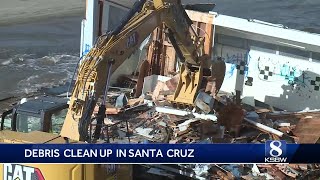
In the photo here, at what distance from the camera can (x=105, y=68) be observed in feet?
31.1

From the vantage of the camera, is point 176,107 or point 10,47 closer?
point 176,107

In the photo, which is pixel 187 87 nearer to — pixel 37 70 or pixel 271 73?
pixel 271 73

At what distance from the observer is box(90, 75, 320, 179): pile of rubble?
10984mm

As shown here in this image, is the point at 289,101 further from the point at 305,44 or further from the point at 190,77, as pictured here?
the point at 190,77

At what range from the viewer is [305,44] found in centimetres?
1399

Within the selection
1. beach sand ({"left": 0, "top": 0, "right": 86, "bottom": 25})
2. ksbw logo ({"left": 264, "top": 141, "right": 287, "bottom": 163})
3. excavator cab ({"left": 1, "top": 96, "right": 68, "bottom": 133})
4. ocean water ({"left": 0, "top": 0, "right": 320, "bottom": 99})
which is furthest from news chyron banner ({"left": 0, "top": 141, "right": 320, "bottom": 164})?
beach sand ({"left": 0, "top": 0, "right": 86, "bottom": 25})

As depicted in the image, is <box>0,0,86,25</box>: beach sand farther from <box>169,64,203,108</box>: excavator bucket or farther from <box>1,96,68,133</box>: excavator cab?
<box>1,96,68,133</box>: excavator cab

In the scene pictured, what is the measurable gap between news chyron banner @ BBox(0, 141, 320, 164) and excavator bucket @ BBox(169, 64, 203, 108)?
7213 mm

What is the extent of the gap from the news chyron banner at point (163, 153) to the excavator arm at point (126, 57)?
3061 mm

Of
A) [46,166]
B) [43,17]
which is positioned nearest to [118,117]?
[46,166]

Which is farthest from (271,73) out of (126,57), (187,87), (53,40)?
(53,40)

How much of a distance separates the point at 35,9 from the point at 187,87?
21.7 m

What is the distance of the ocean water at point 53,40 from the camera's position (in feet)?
71.1

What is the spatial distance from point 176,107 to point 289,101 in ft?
10.3
